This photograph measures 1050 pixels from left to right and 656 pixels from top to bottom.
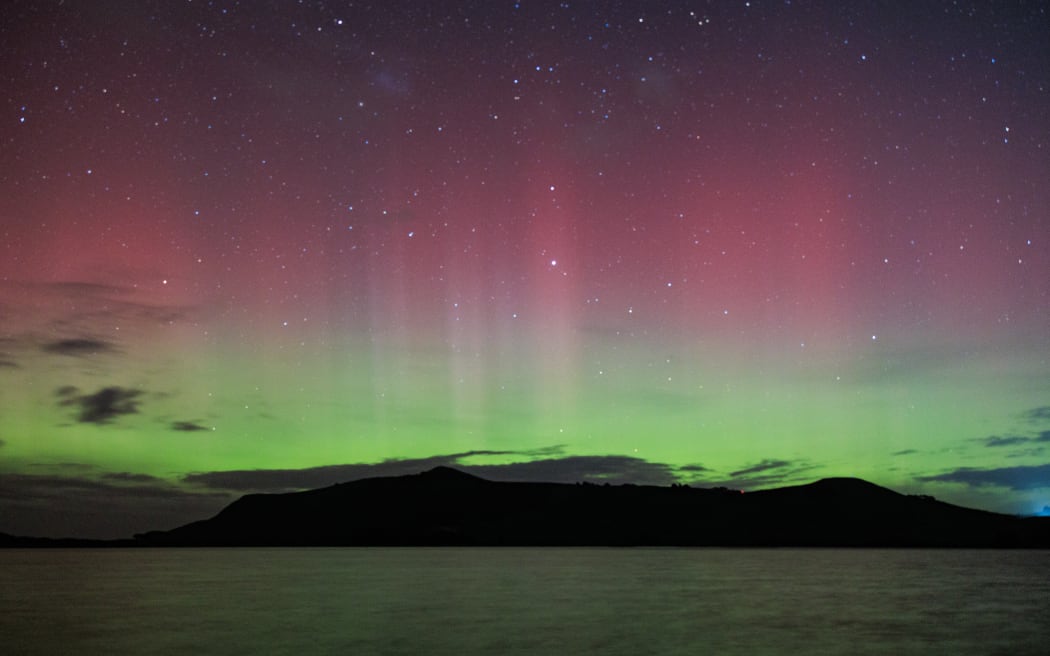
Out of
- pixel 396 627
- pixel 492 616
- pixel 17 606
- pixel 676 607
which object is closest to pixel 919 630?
pixel 676 607

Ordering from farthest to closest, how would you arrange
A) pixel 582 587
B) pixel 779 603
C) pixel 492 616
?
pixel 582 587, pixel 779 603, pixel 492 616

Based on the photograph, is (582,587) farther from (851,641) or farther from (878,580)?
(851,641)

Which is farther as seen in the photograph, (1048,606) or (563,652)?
(1048,606)

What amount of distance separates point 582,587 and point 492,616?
20.8m

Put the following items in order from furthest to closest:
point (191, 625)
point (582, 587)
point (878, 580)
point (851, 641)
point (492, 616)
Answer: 1. point (878, 580)
2. point (582, 587)
3. point (492, 616)
4. point (191, 625)
5. point (851, 641)

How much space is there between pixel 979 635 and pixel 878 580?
3787 cm

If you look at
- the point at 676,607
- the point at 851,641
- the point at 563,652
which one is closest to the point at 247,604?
the point at 676,607

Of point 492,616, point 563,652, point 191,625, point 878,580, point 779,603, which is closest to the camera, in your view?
point 563,652

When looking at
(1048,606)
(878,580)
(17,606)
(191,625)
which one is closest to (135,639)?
(191,625)

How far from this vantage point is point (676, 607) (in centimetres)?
3941

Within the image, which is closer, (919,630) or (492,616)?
(919,630)

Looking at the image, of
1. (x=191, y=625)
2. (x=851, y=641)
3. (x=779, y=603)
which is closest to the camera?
(x=851, y=641)

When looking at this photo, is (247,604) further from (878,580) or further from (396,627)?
(878,580)

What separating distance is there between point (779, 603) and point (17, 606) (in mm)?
33173
